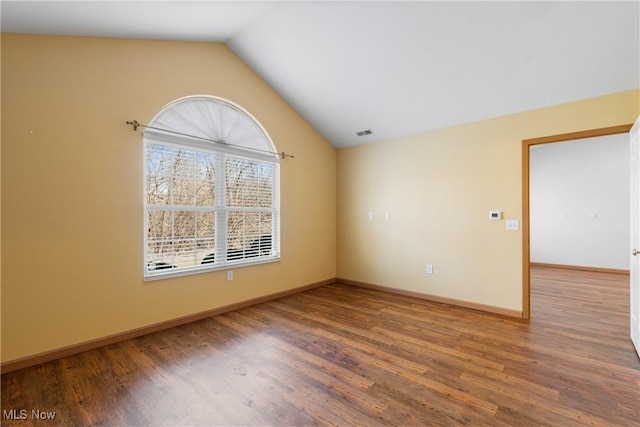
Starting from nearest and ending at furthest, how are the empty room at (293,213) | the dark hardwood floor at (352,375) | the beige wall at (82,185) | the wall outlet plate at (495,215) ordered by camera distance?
the dark hardwood floor at (352,375) < the empty room at (293,213) < the beige wall at (82,185) < the wall outlet plate at (495,215)

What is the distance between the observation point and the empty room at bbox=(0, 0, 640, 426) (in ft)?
6.66

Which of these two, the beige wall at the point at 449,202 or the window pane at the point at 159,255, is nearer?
the window pane at the point at 159,255

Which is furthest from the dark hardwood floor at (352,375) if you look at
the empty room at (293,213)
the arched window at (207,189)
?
the arched window at (207,189)

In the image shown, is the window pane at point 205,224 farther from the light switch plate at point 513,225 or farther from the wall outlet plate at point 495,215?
the light switch plate at point 513,225

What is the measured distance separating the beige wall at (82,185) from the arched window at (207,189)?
0.15 metres

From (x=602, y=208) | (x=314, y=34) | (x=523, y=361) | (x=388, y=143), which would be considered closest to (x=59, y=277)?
(x=314, y=34)

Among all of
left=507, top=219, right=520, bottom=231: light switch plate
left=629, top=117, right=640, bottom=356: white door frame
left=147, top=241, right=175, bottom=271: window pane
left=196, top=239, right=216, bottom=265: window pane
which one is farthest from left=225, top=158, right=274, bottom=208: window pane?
left=629, top=117, right=640, bottom=356: white door frame

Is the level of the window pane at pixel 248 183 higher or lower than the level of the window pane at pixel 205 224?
higher

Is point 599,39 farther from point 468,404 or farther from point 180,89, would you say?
point 180,89

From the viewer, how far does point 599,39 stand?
2.48 metres

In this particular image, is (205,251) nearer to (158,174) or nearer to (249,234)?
(249,234)

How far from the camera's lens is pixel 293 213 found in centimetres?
443

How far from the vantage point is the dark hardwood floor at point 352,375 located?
1.75 m

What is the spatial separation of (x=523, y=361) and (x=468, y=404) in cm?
89
